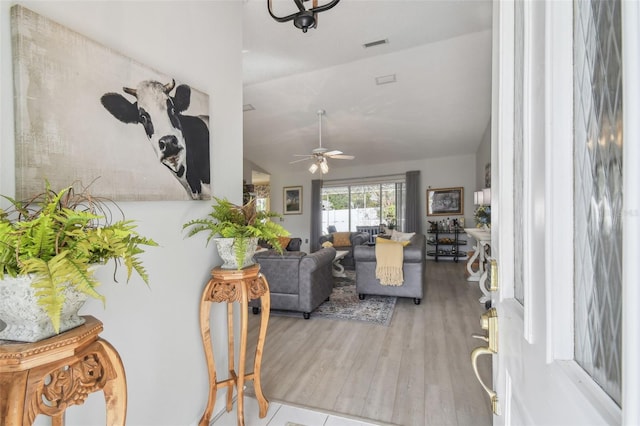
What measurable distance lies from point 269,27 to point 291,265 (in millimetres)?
2604

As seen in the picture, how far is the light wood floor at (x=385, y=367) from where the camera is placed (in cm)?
181

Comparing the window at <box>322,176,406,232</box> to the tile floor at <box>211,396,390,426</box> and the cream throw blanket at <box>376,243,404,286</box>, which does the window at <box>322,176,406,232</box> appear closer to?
the cream throw blanket at <box>376,243,404,286</box>

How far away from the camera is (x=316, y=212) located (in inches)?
347

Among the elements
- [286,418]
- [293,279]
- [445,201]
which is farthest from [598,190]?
[445,201]

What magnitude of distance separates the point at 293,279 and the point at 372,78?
10.6ft

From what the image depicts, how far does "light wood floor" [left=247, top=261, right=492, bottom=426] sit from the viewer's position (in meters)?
1.81

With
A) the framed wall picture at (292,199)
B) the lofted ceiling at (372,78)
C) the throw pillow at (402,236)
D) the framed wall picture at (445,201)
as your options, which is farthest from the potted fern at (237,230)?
the framed wall picture at (292,199)

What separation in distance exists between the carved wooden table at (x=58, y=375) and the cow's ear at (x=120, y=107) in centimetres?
85

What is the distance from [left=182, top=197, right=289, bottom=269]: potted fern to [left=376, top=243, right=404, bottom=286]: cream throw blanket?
95.7 inches

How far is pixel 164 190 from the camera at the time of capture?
1.42m

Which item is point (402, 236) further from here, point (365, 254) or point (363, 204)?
point (363, 204)

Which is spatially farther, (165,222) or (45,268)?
(165,222)

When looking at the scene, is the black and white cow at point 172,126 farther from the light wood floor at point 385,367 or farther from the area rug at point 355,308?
the area rug at point 355,308

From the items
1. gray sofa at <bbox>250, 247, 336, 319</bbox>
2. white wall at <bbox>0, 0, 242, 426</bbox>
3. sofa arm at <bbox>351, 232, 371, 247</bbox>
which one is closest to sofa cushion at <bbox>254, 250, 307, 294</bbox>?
gray sofa at <bbox>250, 247, 336, 319</bbox>
